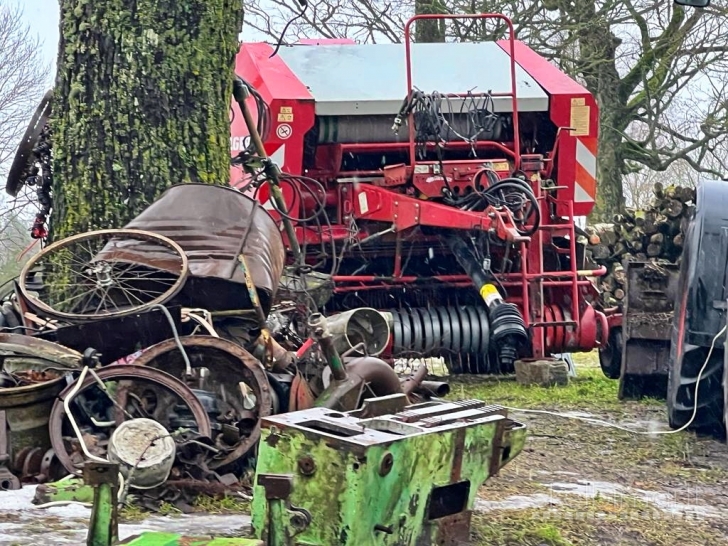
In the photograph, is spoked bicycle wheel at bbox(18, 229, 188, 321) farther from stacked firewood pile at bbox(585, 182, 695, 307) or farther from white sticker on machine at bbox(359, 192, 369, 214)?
stacked firewood pile at bbox(585, 182, 695, 307)

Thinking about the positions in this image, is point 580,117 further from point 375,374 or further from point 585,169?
point 375,374

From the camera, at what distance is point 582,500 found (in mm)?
3850

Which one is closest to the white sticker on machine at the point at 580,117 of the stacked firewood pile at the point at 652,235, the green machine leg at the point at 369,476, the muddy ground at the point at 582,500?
the stacked firewood pile at the point at 652,235

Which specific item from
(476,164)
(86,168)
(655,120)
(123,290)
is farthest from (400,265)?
(655,120)

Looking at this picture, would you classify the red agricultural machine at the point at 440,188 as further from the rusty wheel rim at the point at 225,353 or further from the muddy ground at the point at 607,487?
the rusty wheel rim at the point at 225,353

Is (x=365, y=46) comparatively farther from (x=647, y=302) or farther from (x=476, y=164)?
(x=647, y=302)

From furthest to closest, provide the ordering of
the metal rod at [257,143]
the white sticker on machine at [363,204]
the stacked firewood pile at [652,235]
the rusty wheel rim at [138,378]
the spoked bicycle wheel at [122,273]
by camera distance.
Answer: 1. the stacked firewood pile at [652,235]
2. the white sticker on machine at [363,204]
3. the metal rod at [257,143]
4. the spoked bicycle wheel at [122,273]
5. the rusty wheel rim at [138,378]

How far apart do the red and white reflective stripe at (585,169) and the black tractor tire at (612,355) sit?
1.10m

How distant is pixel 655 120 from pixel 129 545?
16.0 m

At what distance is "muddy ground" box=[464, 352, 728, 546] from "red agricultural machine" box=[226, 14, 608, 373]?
1423 mm

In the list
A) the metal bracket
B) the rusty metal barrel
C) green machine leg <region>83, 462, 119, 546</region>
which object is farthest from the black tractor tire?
green machine leg <region>83, 462, 119, 546</region>

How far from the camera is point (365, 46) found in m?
8.63

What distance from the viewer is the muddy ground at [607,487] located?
3412 mm

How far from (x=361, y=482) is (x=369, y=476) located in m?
0.02
